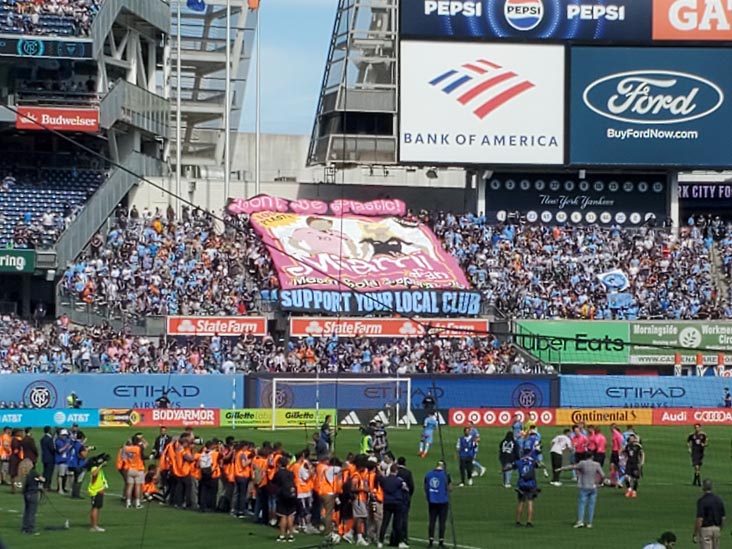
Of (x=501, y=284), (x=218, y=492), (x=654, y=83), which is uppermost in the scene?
(x=654, y=83)

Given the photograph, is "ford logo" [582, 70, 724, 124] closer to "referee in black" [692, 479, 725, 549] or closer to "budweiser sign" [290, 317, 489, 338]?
"budweiser sign" [290, 317, 489, 338]

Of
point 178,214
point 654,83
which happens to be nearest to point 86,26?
point 178,214

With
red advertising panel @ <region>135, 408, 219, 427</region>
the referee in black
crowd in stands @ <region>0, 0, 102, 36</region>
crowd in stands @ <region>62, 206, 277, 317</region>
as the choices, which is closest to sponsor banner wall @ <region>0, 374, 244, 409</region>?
red advertising panel @ <region>135, 408, 219, 427</region>

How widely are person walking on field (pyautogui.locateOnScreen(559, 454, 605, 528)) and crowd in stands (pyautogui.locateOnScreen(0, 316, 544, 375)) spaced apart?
23.2 metres

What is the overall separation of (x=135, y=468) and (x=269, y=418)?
19.0 m

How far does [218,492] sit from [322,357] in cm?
2282

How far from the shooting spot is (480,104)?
6347 centimetres

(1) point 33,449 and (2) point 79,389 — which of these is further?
(2) point 79,389

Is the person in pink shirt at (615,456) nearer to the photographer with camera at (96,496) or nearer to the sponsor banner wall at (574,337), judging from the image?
the photographer with camera at (96,496)

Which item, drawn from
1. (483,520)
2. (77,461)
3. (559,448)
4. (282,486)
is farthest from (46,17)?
(282,486)

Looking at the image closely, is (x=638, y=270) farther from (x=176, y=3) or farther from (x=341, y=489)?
(x=341, y=489)

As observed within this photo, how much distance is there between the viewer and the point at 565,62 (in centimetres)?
6425

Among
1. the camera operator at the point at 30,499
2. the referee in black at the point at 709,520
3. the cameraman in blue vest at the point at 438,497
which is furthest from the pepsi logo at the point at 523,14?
the referee in black at the point at 709,520

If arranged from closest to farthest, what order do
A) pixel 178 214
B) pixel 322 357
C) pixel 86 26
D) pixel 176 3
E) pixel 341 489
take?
1. pixel 341 489
2. pixel 322 357
3. pixel 86 26
4. pixel 178 214
5. pixel 176 3
